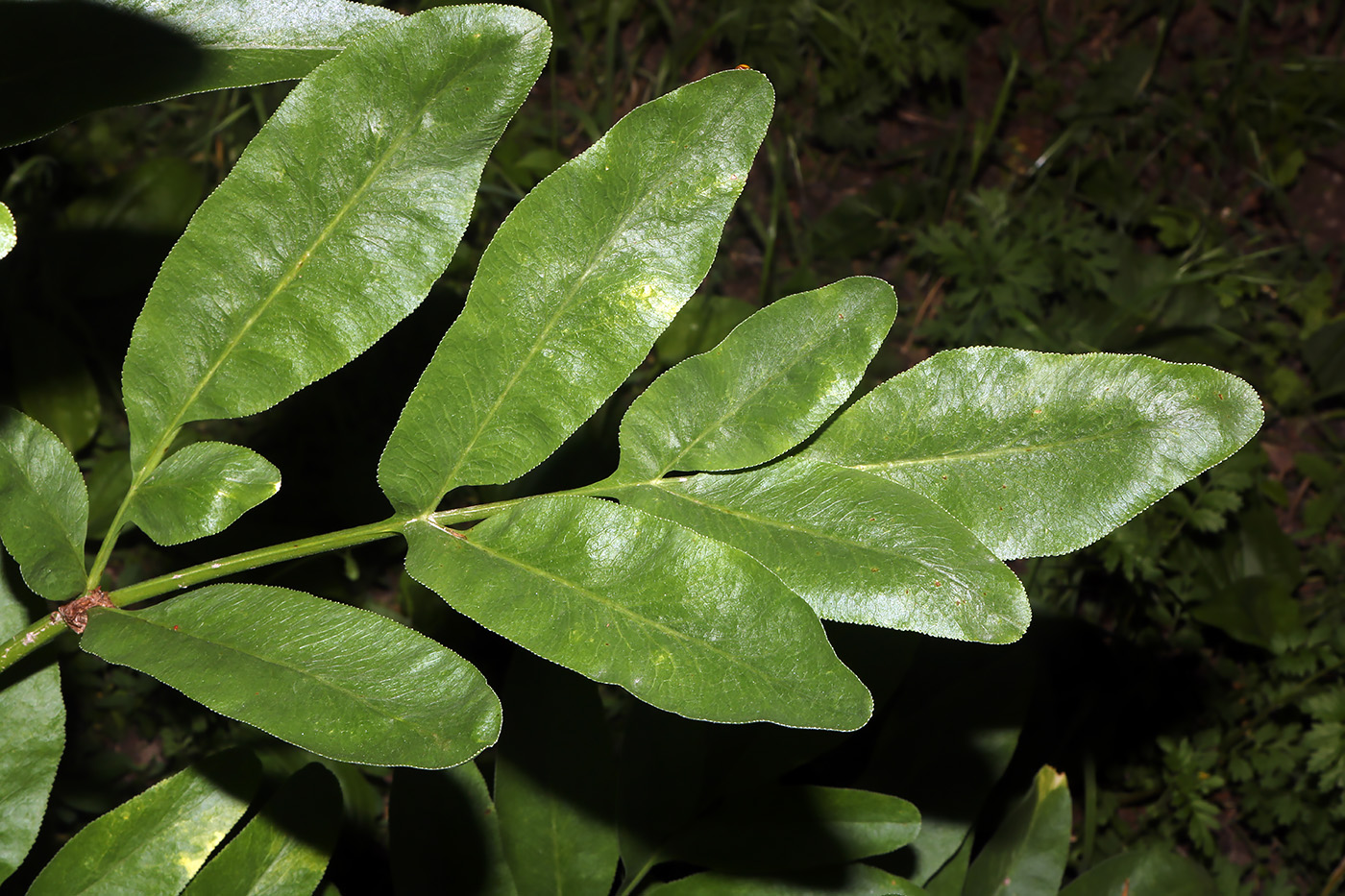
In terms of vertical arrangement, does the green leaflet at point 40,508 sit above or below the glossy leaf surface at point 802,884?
above

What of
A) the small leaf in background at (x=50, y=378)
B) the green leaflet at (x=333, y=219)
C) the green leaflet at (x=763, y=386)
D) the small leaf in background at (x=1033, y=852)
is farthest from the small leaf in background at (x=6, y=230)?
the small leaf in background at (x=50, y=378)

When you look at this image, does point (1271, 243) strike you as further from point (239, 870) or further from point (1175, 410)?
point (239, 870)

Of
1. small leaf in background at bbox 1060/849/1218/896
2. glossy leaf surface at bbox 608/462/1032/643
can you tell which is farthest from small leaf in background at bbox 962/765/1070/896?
glossy leaf surface at bbox 608/462/1032/643

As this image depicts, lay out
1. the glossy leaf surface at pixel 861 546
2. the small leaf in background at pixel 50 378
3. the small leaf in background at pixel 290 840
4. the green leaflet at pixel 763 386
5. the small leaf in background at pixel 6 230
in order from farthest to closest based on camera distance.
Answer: the small leaf in background at pixel 50 378 < the small leaf in background at pixel 290 840 < the green leaflet at pixel 763 386 < the glossy leaf surface at pixel 861 546 < the small leaf in background at pixel 6 230

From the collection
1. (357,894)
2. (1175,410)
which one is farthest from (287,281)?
(357,894)

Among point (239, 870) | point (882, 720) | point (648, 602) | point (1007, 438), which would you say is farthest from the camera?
point (882, 720)

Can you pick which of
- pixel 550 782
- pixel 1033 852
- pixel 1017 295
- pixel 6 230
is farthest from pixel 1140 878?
pixel 1017 295

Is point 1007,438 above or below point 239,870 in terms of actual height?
above

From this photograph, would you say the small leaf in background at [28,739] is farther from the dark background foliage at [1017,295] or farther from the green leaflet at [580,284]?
the dark background foliage at [1017,295]
